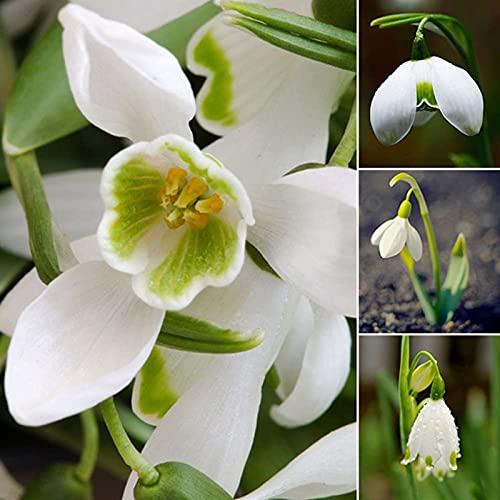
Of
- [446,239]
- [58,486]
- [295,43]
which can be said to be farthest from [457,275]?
[58,486]

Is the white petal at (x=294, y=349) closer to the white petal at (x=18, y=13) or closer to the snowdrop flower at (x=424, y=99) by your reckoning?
the snowdrop flower at (x=424, y=99)

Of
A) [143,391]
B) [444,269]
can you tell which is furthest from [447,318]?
[143,391]

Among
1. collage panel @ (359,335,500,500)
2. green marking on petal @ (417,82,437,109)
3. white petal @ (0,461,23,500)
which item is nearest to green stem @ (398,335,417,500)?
collage panel @ (359,335,500,500)

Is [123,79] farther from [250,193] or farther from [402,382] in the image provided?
[402,382]

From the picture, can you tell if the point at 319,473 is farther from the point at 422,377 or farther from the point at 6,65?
the point at 6,65

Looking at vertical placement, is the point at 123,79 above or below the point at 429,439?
above
